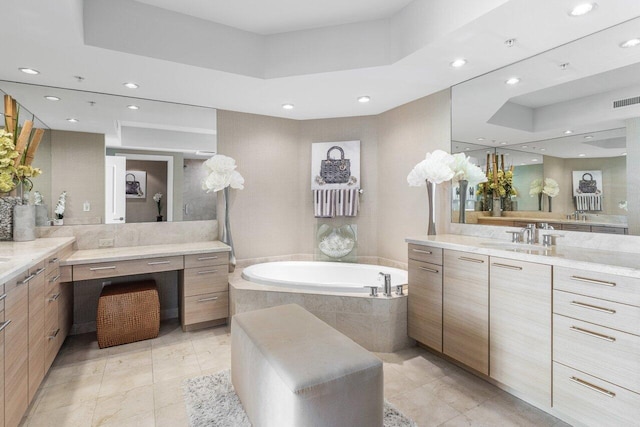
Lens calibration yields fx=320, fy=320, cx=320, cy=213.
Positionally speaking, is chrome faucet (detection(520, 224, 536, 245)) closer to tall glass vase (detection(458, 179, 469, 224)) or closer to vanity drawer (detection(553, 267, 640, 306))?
tall glass vase (detection(458, 179, 469, 224))

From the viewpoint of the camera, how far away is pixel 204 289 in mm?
3084

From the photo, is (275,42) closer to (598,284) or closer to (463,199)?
(463,199)

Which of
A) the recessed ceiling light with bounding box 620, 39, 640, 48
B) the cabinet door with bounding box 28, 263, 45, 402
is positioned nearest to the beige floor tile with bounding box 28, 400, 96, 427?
the cabinet door with bounding box 28, 263, 45, 402

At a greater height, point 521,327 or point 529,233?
point 529,233

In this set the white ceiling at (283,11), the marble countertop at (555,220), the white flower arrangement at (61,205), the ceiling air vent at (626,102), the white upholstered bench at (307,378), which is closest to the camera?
the white upholstered bench at (307,378)

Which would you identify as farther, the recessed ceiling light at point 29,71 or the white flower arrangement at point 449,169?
the white flower arrangement at point 449,169

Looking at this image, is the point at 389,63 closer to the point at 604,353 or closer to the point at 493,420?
the point at 604,353

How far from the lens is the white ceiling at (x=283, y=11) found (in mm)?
2277

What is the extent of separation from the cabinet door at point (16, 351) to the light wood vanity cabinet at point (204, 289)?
1314 mm

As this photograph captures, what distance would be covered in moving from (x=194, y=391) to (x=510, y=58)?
3228 millimetres

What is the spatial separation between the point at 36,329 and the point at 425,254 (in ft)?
8.71

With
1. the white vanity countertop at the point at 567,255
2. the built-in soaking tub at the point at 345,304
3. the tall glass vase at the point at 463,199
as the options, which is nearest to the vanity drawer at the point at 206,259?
the built-in soaking tub at the point at 345,304

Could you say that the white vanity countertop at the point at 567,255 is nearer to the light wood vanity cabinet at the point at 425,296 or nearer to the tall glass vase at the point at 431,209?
the light wood vanity cabinet at the point at 425,296

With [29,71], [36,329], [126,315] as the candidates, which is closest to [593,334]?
[36,329]
